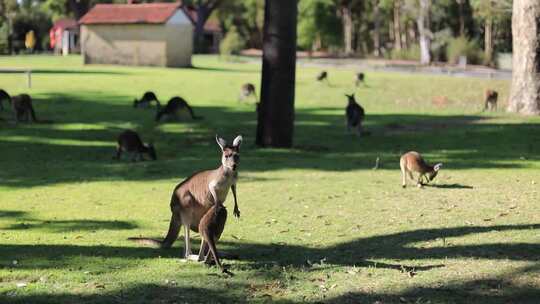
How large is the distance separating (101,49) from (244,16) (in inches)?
2261

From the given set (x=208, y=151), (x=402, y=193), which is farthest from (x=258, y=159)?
(x=402, y=193)

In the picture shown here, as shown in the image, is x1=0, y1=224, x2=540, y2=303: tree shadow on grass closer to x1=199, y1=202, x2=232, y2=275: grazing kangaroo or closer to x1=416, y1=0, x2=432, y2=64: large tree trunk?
x1=199, y1=202, x2=232, y2=275: grazing kangaroo

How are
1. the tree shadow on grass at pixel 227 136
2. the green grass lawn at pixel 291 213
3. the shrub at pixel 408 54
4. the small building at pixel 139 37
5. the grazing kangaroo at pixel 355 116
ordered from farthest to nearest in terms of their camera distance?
1. the shrub at pixel 408 54
2. the small building at pixel 139 37
3. the grazing kangaroo at pixel 355 116
4. the tree shadow on grass at pixel 227 136
5. the green grass lawn at pixel 291 213

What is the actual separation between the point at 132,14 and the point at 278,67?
40094mm

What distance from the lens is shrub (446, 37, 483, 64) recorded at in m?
67.8

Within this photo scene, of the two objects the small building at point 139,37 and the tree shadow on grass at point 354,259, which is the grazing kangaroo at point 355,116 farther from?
the small building at point 139,37

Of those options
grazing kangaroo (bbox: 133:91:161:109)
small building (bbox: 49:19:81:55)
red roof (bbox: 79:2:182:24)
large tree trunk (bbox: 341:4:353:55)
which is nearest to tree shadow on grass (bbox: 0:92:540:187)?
grazing kangaroo (bbox: 133:91:161:109)

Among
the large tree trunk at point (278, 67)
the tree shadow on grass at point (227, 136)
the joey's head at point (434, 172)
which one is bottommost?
the tree shadow on grass at point (227, 136)

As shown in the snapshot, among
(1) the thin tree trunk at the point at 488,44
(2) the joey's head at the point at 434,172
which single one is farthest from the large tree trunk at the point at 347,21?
(2) the joey's head at the point at 434,172

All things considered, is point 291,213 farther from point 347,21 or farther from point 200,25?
point 347,21

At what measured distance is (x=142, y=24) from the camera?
5588 centimetres

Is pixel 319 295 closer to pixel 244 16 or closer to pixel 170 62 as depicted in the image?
pixel 170 62

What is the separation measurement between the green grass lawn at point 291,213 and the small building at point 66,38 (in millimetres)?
77097

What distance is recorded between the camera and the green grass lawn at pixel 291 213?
23.6 ft
